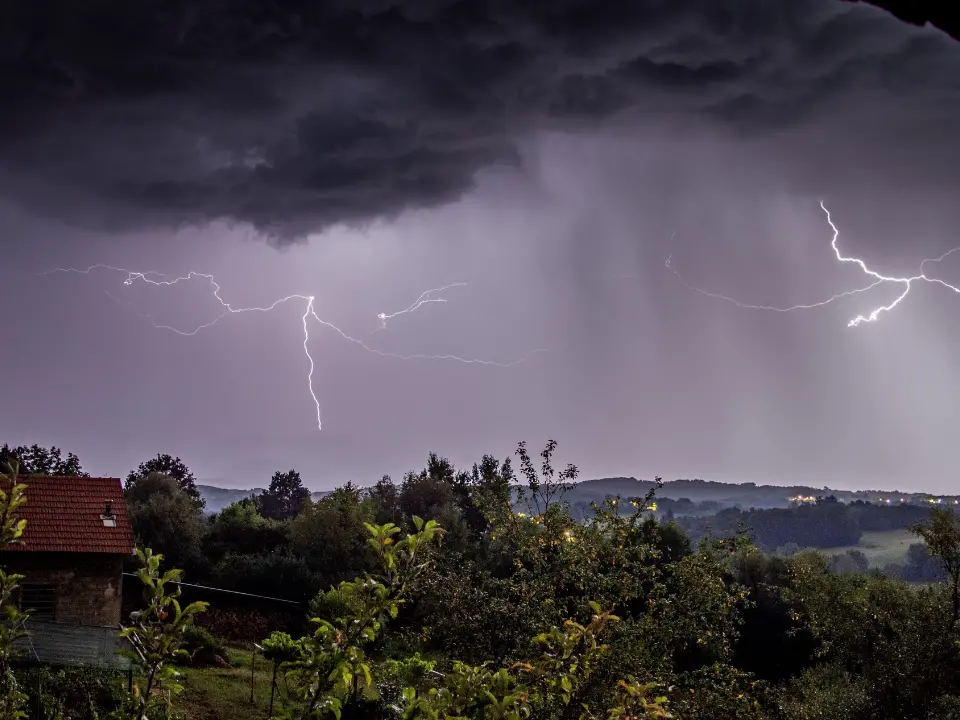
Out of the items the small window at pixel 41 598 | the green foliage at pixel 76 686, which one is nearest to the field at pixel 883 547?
the small window at pixel 41 598

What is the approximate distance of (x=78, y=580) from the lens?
891 inches

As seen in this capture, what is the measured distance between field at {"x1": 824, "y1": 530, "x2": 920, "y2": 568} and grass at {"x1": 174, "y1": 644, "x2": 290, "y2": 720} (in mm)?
88034

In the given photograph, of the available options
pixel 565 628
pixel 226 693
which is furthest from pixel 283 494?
pixel 565 628

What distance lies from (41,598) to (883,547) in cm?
11264

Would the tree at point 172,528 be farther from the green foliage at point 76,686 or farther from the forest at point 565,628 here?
the green foliage at point 76,686

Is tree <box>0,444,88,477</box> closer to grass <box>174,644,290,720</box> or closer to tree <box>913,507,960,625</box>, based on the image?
grass <box>174,644,290,720</box>

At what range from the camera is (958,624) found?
15109 mm

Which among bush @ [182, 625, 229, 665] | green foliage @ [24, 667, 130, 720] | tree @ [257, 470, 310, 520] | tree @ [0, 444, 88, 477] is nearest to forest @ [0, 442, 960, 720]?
bush @ [182, 625, 229, 665]

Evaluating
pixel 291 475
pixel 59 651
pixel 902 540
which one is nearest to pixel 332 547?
pixel 59 651

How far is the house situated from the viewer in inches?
870

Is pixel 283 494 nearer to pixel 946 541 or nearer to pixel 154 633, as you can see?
pixel 946 541

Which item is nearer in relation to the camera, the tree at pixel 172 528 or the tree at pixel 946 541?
the tree at pixel 946 541

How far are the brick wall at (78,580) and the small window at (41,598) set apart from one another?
9 centimetres

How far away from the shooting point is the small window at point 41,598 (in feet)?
72.1
